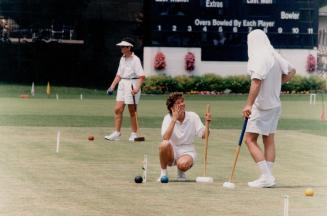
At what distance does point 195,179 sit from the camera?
48.4ft

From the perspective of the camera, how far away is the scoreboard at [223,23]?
42656 mm

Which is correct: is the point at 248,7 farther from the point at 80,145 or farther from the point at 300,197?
the point at 300,197

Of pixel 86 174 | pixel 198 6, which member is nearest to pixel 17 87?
pixel 198 6

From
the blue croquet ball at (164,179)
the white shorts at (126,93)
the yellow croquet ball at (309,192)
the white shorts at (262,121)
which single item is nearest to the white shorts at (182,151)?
the blue croquet ball at (164,179)

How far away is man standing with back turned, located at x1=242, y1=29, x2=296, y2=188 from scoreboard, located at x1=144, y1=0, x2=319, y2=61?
2818 cm

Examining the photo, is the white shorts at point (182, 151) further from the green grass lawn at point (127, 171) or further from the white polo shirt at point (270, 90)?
the white polo shirt at point (270, 90)

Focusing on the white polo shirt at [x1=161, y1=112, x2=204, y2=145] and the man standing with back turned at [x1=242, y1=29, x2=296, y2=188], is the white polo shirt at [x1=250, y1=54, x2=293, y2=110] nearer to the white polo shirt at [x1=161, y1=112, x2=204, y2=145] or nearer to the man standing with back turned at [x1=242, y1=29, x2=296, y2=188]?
the man standing with back turned at [x1=242, y1=29, x2=296, y2=188]

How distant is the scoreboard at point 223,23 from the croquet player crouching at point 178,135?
92.2ft

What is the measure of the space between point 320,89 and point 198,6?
22.5 ft

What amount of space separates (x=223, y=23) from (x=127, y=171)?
91.2 ft

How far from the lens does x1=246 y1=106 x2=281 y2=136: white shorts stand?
46.9ft

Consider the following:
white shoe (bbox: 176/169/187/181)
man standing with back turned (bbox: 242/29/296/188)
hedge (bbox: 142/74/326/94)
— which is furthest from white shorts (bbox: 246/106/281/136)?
hedge (bbox: 142/74/326/94)

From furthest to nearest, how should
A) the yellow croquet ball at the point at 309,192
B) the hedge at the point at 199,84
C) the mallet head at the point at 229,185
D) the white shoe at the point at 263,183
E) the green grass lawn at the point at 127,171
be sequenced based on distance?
the hedge at the point at 199,84, the white shoe at the point at 263,183, the mallet head at the point at 229,185, the yellow croquet ball at the point at 309,192, the green grass lawn at the point at 127,171

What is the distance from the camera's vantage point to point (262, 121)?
14320 millimetres
